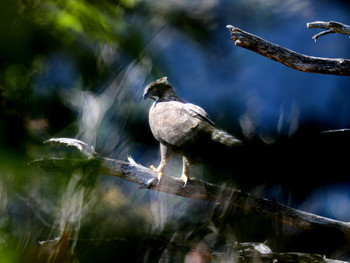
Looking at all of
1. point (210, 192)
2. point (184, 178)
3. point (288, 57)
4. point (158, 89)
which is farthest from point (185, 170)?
point (288, 57)

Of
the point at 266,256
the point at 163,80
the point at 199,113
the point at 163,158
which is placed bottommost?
the point at 266,256

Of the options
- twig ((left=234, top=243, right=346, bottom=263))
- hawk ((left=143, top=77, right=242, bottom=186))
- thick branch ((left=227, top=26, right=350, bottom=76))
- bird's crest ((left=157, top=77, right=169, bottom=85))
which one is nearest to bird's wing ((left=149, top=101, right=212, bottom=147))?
hawk ((left=143, top=77, right=242, bottom=186))

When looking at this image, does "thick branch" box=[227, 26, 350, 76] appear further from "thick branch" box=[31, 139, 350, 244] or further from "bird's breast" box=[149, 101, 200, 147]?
"thick branch" box=[31, 139, 350, 244]

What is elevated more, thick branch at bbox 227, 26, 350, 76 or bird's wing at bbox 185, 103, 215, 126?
thick branch at bbox 227, 26, 350, 76

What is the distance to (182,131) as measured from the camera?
1382mm

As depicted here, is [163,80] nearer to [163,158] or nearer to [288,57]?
[163,158]

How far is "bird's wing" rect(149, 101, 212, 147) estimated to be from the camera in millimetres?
1375

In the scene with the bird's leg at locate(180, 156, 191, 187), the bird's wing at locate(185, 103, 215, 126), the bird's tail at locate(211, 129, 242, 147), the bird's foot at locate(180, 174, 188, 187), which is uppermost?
the bird's wing at locate(185, 103, 215, 126)

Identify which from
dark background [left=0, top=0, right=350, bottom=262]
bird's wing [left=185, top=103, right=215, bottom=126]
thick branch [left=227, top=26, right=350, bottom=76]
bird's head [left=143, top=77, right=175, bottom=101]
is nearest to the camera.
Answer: thick branch [left=227, top=26, right=350, bottom=76]

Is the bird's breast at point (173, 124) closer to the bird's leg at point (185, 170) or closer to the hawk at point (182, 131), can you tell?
the hawk at point (182, 131)

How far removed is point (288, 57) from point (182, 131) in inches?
20.3

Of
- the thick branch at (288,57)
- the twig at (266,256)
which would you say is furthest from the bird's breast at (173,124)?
Answer: the twig at (266,256)

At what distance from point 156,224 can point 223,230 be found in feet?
0.99

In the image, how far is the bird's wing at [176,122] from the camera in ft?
4.51
